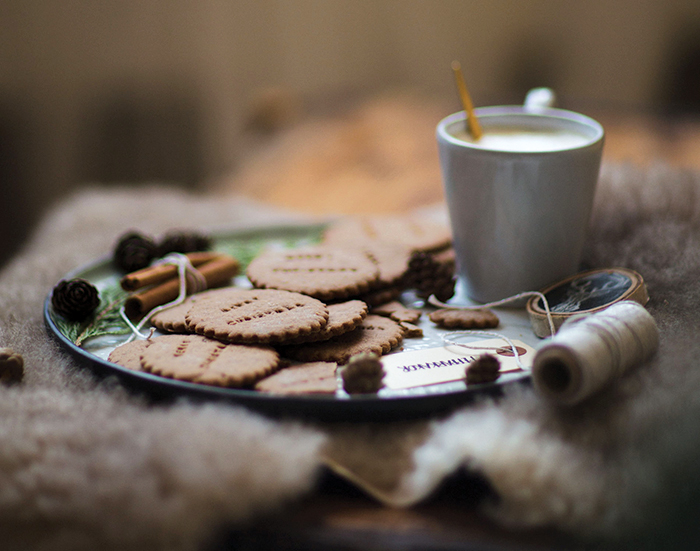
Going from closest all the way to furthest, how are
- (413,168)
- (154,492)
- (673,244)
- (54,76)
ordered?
(154,492) → (673,244) → (413,168) → (54,76)

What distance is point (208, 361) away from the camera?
602mm

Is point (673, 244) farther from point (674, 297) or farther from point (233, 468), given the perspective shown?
point (233, 468)

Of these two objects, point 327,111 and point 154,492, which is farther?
point 327,111

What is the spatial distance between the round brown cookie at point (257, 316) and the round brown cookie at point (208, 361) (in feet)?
0.04

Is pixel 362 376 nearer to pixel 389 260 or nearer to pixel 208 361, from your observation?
pixel 208 361

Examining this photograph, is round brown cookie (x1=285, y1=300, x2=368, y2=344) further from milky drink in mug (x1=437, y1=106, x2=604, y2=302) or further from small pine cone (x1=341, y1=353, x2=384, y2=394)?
milky drink in mug (x1=437, y1=106, x2=604, y2=302)

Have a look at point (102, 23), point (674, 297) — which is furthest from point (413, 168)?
point (102, 23)

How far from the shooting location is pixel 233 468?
476 millimetres

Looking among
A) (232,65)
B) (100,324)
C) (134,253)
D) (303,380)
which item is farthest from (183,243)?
(232,65)

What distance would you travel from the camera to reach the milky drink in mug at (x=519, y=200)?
2.36ft

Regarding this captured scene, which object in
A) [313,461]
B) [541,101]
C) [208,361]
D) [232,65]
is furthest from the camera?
[232,65]

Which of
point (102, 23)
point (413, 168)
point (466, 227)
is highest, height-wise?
point (102, 23)

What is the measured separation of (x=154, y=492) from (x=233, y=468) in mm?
60

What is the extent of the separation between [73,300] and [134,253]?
163 millimetres
